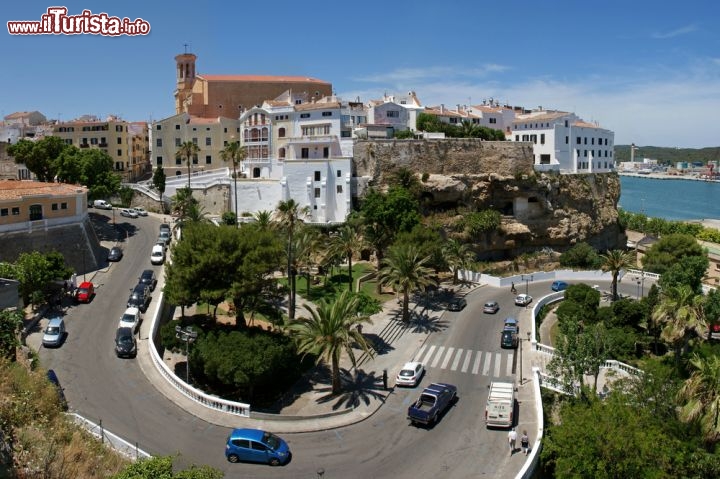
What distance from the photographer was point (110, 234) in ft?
182

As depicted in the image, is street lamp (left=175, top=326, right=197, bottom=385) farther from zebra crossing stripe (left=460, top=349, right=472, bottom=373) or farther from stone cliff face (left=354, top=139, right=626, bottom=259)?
stone cliff face (left=354, top=139, right=626, bottom=259)

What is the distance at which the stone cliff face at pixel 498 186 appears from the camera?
2662 inches

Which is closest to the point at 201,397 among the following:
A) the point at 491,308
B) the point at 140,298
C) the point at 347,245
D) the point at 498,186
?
the point at 140,298

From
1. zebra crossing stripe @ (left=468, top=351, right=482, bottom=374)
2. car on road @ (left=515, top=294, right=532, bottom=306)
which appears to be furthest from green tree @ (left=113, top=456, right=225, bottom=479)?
car on road @ (left=515, top=294, right=532, bottom=306)

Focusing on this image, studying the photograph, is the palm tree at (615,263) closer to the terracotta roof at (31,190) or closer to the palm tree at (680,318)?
the palm tree at (680,318)

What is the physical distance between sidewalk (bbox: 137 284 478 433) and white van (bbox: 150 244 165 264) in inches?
359

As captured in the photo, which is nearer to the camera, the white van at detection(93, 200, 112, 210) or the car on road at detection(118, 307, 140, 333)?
the car on road at detection(118, 307, 140, 333)

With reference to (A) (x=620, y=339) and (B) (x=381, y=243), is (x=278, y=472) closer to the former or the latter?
(A) (x=620, y=339)

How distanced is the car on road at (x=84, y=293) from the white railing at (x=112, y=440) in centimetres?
1725

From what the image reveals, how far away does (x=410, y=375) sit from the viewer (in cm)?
3331

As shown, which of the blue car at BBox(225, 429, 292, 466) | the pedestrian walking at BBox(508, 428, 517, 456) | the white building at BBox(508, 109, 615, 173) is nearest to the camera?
the blue car at BBox(225, 429, 292, 466)

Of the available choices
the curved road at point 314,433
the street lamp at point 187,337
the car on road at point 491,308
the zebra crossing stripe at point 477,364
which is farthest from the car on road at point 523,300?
the street lamp at point 187,337

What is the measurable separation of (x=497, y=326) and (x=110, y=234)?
36192 millimetres

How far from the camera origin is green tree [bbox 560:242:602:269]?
6688cm
